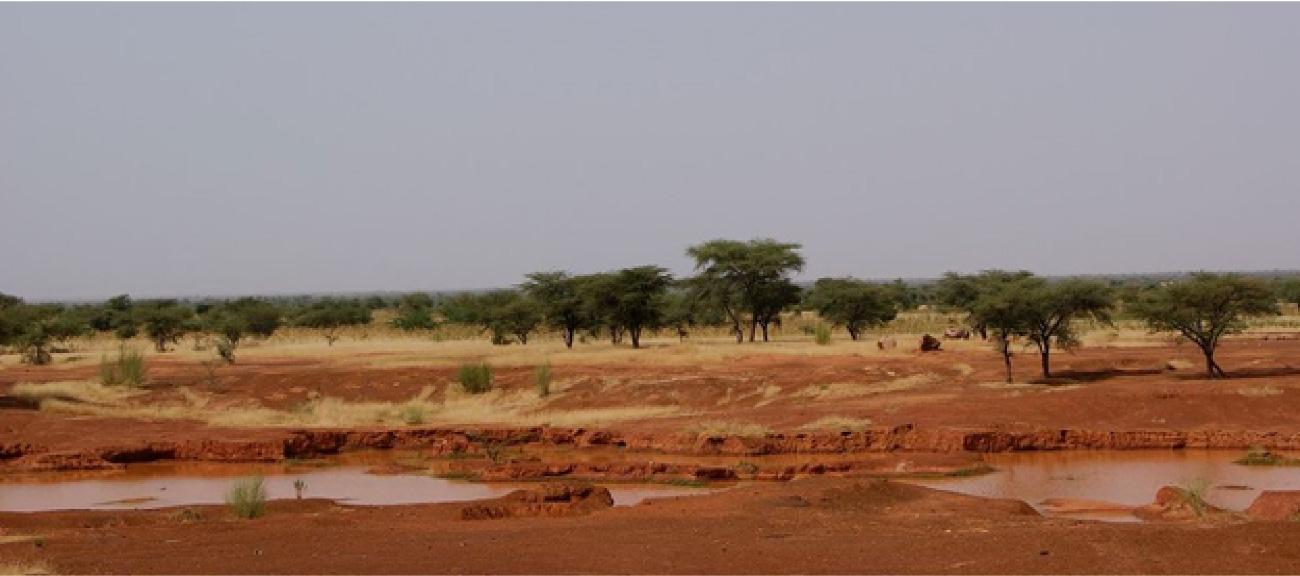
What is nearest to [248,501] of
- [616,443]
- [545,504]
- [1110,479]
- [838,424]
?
[545,504]

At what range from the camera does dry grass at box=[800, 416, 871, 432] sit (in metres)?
32.0

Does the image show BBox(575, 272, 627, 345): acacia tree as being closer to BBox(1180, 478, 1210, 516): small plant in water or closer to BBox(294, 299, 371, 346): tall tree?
BBox(294, 299, 371, 346): tall tree

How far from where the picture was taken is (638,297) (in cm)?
5803

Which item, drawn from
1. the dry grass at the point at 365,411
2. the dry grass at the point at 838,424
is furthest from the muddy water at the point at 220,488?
the dry grass at the point at 838,424

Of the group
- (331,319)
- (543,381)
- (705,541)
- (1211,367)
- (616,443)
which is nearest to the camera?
(705,541)

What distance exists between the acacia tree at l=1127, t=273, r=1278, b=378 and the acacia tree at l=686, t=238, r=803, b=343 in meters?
25.3

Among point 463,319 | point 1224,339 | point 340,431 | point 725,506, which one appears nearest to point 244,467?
point 340,431

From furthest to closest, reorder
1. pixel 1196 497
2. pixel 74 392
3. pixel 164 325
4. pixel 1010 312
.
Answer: pixel 164 325, pixel 74 392, pixel 1010 312, pixel 1196 497

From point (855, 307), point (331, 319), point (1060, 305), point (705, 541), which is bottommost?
point (705, 541)

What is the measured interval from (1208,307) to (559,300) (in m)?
31.5

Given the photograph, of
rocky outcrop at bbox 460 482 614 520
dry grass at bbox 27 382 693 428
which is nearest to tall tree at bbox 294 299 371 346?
dry grass at bbox 27 382 693 428

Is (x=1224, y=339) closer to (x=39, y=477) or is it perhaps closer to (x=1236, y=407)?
(x=1236, y=407)

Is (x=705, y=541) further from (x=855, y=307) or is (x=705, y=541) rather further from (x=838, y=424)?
(x=855, y=307)

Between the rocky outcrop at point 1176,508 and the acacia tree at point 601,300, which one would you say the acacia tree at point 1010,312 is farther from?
the acacia tree at point 601,300
